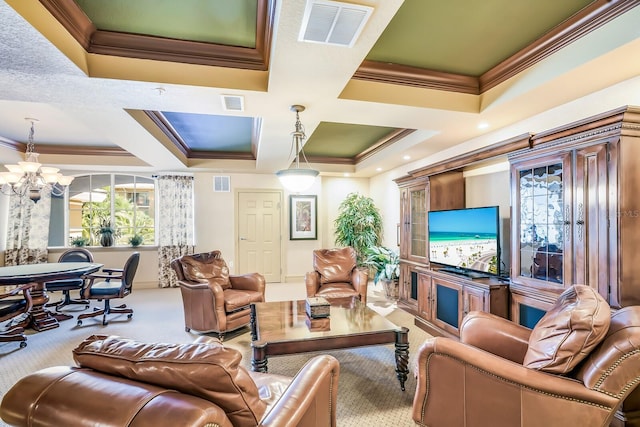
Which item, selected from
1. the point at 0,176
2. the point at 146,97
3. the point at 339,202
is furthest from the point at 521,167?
the point at 0,176

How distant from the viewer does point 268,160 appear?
5.32 m

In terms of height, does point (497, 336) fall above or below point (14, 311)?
above

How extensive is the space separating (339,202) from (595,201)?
5.08 metres

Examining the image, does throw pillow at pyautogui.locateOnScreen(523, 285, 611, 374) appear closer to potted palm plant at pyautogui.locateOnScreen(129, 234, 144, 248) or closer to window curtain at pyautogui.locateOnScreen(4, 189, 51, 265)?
potted palm plant at pyautogui.locateOnScreen(129, 234, 144, 248)

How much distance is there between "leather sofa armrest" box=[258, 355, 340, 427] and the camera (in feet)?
3.64

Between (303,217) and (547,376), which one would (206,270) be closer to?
(303,217)

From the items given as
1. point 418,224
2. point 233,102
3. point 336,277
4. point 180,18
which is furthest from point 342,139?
point 180,18

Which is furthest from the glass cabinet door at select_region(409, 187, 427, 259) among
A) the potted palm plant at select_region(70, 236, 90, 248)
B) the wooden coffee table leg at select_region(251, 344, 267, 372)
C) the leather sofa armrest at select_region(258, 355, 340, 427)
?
the potted palm plant at select_region(70, 236, 90, 248)

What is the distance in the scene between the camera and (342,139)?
4.97 metres

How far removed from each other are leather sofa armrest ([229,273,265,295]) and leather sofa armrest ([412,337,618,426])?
96.9 inches

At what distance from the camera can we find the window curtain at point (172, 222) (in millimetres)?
6129

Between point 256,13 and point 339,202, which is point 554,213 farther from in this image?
point 339,202

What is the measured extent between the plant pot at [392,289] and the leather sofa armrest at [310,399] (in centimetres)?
351

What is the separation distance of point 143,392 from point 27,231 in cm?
681
